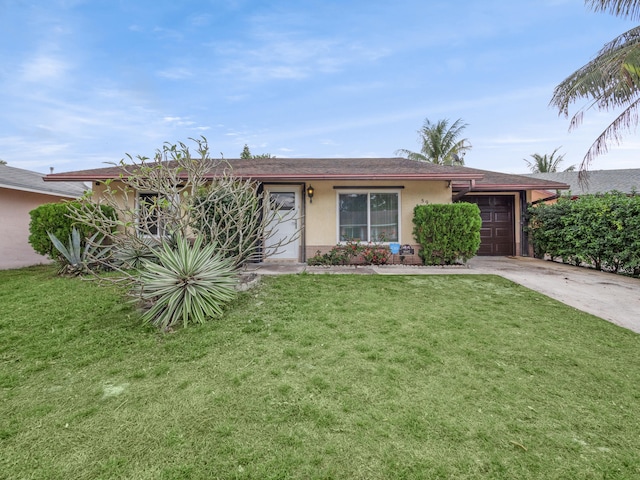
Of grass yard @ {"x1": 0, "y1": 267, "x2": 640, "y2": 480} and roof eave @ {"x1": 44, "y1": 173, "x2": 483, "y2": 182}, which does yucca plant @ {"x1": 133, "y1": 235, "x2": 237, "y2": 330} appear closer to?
grass yard @ {"x1": 0, "y1": 267, "x2": 640, "y2": 480}

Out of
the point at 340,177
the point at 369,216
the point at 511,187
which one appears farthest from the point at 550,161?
the point at 340,177

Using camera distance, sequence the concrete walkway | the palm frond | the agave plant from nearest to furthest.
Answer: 1. the concrete walkway
2. the agave plant
3. the palm frond

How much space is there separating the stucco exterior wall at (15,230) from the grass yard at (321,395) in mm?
6835

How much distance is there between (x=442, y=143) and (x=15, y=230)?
24507 millimetres

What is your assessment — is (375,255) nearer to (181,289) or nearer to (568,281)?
(568,281)

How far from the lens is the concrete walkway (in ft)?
15.7

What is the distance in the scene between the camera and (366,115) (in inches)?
593

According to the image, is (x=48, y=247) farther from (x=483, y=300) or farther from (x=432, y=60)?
(x=432, y=60)

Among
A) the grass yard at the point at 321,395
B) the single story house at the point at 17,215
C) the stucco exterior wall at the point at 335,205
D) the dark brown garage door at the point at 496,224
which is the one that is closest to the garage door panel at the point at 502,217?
the dark brown garage door at the point at 496,224

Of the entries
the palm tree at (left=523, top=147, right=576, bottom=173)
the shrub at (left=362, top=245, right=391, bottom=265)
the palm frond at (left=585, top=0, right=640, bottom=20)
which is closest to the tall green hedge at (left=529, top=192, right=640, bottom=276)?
the palm frond at (left=585, top=0, right=640, bottom=20)

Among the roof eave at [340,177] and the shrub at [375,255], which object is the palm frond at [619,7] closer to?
the roof eave at [340,177]

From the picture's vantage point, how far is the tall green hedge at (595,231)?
7257 millimetres

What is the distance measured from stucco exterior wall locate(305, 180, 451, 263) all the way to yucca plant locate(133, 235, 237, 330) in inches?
195

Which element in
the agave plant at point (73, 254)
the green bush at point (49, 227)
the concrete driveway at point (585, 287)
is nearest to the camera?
the concrete driveway at point (585, 287)
